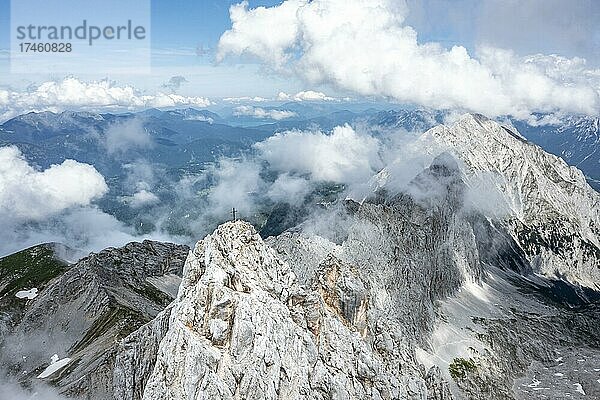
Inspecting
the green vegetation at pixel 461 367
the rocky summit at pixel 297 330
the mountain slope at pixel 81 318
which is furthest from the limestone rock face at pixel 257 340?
the mountain slope at pixel 81 318

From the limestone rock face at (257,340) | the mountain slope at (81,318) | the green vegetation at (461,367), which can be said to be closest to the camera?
the limestone rock face at (257,340)

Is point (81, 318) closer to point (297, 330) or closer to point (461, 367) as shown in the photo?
point (461, 367)

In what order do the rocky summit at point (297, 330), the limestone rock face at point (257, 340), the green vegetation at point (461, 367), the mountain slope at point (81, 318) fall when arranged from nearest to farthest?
the limestone rock face at point (257, 340)
the rocky summit at point (297, 330)
the green vegetation at point (461, 367)
the mountain slope at point (81, 318)

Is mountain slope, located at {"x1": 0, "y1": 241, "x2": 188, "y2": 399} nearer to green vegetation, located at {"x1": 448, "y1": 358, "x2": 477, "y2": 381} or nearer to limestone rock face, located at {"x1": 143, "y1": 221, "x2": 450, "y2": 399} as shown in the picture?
limestone rock face, located at {"x1": 143, "y1": 221, "x2": 450, "y2": 399}

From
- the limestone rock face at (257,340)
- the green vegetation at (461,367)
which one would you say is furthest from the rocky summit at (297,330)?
the green vegetation at (461,367)

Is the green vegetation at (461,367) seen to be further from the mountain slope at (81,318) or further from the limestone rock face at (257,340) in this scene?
the mountain slope at (81,318)

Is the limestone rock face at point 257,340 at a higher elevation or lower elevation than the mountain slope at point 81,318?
higher

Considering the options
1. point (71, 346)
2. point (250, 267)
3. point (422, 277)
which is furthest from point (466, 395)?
point (71, 346)

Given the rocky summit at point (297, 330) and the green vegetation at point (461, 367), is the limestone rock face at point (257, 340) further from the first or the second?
the green vegetation at point (461, 367)

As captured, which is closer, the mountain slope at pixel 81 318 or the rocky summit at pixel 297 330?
the rocky summit at pixel 297 330
